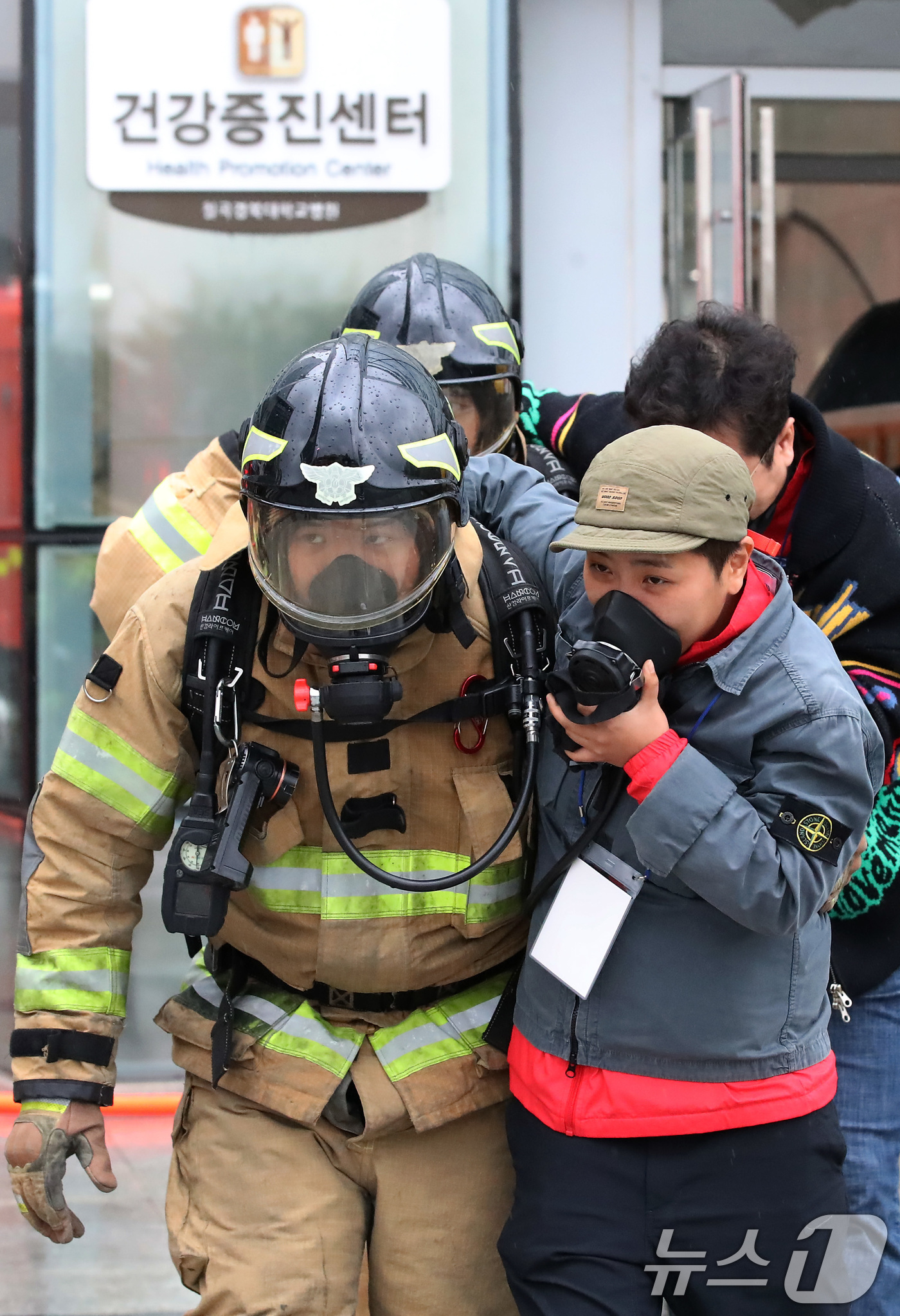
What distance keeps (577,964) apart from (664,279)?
3226 millimetres

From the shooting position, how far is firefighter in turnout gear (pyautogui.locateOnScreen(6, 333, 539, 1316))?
77.0 inches

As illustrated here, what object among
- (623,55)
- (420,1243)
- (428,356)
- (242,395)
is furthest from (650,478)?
(623,55)

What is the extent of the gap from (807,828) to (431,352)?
128 centimetres

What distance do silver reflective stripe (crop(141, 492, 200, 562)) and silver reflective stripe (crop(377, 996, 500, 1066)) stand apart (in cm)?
102

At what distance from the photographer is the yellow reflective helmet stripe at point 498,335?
8.74ft

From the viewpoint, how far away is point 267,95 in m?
4.22

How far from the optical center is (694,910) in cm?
186

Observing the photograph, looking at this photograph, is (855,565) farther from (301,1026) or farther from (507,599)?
(301,1026)

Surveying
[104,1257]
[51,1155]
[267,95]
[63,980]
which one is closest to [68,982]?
[63,980]

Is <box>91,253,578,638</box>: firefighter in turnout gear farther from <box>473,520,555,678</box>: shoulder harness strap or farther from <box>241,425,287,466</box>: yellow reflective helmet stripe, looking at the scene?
<box>241,425,287,466</box>: yellow reflective helmet stripe

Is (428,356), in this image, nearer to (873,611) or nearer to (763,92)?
(873,611)

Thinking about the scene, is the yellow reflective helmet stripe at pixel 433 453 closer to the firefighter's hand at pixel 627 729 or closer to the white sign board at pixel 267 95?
the firefighter's hand at pixel 627 729

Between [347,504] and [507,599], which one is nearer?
[347,504]

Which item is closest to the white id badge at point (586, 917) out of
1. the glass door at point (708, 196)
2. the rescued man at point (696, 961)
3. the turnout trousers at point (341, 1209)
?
the rescued man at point (696, 961)
